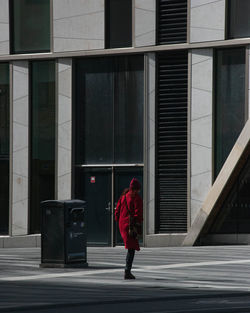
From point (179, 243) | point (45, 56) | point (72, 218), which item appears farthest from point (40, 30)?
point (72, 218)

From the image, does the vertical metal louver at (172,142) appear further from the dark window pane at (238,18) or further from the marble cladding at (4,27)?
the marble cladding at (4,27)

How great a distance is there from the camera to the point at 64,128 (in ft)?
83.8

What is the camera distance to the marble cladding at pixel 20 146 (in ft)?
85.3

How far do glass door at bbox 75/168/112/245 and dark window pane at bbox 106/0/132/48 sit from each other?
11.5ft

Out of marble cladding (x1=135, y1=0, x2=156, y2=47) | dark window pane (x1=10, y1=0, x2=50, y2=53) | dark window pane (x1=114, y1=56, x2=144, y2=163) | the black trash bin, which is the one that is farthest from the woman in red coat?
dark window pane (x1=10, y1=0, x2=50, y2=53)

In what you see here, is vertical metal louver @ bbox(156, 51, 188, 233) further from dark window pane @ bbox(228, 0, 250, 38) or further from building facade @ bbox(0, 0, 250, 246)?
dark window pane @ bbox(228, 0, 250, 38)

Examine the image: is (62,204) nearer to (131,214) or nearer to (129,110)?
(131,214)

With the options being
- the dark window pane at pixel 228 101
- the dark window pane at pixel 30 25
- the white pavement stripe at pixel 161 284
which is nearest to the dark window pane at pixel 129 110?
the dark window pane at pixel 228 101

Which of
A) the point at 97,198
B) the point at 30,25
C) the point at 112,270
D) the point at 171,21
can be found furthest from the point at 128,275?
the point at 30,25

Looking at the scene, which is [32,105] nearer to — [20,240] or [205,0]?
[20,240]

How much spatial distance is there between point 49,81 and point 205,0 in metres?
5.17

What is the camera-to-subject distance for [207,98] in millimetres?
23656

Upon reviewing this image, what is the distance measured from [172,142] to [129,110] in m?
1.61

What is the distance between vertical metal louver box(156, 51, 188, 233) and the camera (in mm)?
24203
